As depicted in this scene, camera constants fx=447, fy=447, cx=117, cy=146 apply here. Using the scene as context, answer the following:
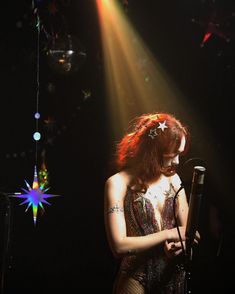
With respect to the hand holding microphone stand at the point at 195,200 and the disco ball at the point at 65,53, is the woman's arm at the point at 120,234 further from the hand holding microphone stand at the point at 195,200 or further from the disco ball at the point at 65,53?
the disco ball at the point at 65,53

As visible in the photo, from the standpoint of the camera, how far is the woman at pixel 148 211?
214 centimetres

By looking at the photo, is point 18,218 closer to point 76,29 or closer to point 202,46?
point 76,29

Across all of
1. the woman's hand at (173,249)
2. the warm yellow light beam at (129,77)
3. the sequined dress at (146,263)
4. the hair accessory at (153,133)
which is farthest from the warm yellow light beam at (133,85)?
the woman's hand at (173,249)

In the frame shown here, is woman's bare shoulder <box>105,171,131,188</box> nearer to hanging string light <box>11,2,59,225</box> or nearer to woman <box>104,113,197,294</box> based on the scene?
woman <box>104,113,197,294</box>

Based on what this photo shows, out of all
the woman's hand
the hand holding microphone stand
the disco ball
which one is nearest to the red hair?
the woman's hand

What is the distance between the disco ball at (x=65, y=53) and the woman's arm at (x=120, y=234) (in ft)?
5.44

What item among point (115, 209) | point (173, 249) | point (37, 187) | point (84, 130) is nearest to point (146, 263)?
point (173, 249)

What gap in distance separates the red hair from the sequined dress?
0.48 feet

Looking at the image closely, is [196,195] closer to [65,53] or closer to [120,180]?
[120,180]

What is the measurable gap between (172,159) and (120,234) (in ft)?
1.66

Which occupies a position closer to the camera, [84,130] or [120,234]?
[120,234]

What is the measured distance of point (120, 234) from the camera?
2.14 meters

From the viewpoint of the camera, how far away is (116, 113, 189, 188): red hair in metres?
2.30

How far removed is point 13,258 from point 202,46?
245 centimetres
